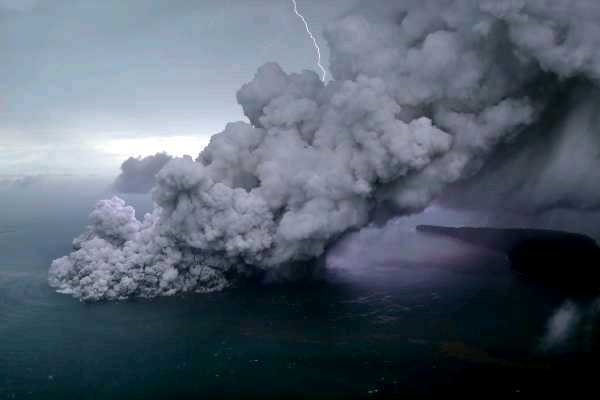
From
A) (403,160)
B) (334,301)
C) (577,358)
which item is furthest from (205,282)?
(577,358)

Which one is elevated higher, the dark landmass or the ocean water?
the dark landmass

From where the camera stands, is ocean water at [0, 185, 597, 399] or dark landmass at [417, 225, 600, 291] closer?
ocean water at [0, 185, 597, 399]

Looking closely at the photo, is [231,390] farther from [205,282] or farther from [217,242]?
[205,282]

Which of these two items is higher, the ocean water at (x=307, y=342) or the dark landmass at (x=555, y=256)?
the dark landmass at (x=555, y=256)

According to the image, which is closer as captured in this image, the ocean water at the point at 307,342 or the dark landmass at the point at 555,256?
the ocean water at the point at 307,342

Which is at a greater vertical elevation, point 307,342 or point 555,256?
point 555,256
